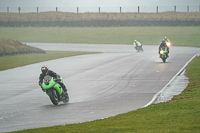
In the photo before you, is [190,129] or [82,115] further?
[82,115]

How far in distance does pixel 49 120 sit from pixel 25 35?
5783 cm

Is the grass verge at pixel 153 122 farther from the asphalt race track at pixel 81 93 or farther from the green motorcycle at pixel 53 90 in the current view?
the green motorcycle at pixel 53 90

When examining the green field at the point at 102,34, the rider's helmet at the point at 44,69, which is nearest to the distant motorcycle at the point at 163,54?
the rider's helmet at the point at 44,69

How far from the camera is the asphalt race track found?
12391mm

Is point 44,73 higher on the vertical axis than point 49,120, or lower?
higher

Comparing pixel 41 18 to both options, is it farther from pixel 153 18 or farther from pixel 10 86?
pixel 10 86

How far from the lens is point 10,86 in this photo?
19.9m

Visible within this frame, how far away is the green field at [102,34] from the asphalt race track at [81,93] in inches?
1415

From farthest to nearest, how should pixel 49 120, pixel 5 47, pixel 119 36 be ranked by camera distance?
pixel 119 36 → pixel 5 47 → pixel 49 120

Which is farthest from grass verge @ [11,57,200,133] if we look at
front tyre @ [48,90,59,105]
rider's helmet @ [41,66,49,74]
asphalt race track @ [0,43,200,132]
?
rider's helmet @ [41,66,49,74]

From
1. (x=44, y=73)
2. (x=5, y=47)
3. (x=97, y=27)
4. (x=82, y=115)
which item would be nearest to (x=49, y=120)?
(x=82, y=115)

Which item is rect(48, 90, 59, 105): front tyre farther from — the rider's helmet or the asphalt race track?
the rider's helmet

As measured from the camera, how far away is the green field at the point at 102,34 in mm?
63938

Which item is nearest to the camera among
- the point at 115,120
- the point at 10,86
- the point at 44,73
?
the point at 115,120
